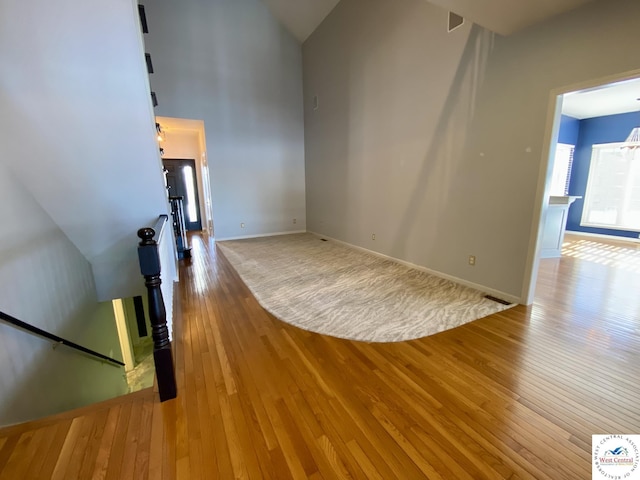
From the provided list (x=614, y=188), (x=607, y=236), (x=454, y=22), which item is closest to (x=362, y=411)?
(x=454, y=22)

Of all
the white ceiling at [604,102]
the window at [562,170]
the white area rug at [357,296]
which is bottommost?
the white area rug at [357,296]

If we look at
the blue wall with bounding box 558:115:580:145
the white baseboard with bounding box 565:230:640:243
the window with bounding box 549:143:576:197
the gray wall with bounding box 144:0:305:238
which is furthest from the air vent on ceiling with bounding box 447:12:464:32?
the white baseboard with bounding box 565:230:640:243

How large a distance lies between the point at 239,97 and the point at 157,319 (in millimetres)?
5808

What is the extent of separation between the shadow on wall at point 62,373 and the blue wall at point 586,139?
9649mm

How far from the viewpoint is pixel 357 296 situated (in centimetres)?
307

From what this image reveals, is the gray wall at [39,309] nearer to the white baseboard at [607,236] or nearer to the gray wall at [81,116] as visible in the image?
the gray wall at [81,116]

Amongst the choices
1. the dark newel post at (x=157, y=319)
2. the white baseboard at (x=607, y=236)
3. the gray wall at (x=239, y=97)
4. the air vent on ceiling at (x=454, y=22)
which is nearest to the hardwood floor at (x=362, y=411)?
the dark newel post at (x=157, y=319)

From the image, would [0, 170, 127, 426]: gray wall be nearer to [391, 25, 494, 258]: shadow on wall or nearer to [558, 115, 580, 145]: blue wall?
[391, 25, 494, 258]: shadow on wall

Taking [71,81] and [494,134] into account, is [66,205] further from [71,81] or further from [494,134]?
[494,134]

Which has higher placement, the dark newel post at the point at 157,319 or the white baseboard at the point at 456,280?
the dark newel post at the point at 157,319

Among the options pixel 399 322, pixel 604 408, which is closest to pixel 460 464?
pixel 604 408

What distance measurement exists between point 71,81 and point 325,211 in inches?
179

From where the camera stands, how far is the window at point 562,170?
257 inches

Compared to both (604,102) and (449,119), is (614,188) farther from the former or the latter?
(449,119)
